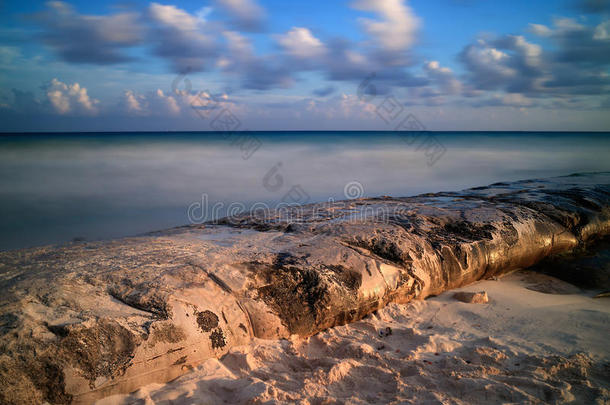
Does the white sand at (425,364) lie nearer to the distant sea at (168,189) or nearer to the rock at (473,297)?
the rock at (473,297)

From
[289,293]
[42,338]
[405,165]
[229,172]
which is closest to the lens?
[42,338]

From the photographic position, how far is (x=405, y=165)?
14938 mm

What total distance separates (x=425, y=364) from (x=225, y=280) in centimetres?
104

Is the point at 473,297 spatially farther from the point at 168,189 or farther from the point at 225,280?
the point at 168,189

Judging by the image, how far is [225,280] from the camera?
1.96 meters

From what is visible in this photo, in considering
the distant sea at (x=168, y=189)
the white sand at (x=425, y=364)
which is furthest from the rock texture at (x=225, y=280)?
the distant sea at (x=168, y=189)

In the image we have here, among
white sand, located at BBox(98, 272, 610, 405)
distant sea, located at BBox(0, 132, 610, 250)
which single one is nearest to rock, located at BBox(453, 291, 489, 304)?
white sand, located at BBox(98, 272, 610, 405)

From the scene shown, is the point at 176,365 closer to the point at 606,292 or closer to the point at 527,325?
the point at 527,325

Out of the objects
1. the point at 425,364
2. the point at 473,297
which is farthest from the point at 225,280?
the point at 473,297

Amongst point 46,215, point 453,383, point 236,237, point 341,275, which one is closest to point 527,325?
point 453,383

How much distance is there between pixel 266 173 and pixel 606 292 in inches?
400

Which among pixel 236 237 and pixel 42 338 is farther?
pixel 236 237

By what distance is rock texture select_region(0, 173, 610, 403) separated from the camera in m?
Result: 1.41

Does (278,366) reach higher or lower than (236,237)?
lower
